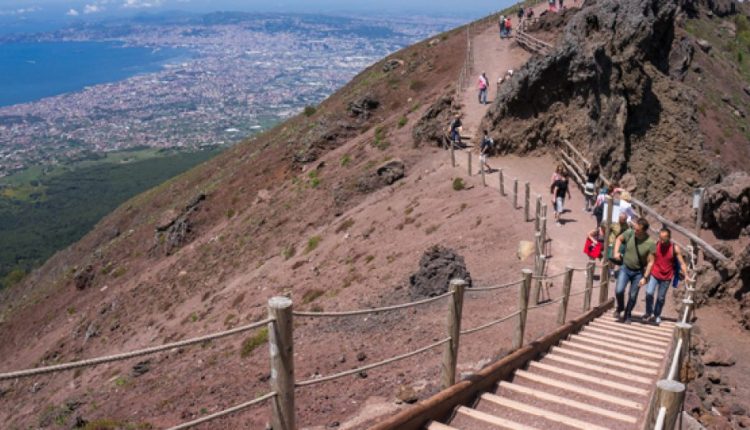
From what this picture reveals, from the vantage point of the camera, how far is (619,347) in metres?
9.57

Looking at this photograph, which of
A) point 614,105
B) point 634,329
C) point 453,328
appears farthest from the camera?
point 614,105

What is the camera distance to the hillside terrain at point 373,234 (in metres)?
13.3

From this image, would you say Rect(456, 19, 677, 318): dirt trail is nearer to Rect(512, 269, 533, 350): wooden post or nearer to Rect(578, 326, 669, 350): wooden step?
Rect(578, 326, 669, 350): wooden step

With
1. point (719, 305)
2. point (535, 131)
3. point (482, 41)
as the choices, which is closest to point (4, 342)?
point (535, 131)

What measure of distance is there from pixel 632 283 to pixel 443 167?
1533cm

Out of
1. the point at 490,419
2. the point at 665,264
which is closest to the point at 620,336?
the point at 665,264

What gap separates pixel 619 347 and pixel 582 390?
2678mm

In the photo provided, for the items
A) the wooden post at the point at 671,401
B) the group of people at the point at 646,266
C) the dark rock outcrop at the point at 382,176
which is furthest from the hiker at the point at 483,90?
the wooden post at the point at 671,401

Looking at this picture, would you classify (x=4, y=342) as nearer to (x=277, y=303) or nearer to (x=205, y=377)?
(x=205, y=377)

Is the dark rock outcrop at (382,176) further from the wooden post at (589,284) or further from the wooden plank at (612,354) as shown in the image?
the wooden plank at (612,354)

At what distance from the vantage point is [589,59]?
82.7 ft

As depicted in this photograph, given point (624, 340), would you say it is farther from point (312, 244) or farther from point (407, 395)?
point (312, 244)

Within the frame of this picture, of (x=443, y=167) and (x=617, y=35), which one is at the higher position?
(x=617, y=35)

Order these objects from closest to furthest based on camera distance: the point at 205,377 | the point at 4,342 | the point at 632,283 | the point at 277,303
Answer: the point at 277,303 < the point at 632,283 < the point at 205,377 < the point at 4,342
